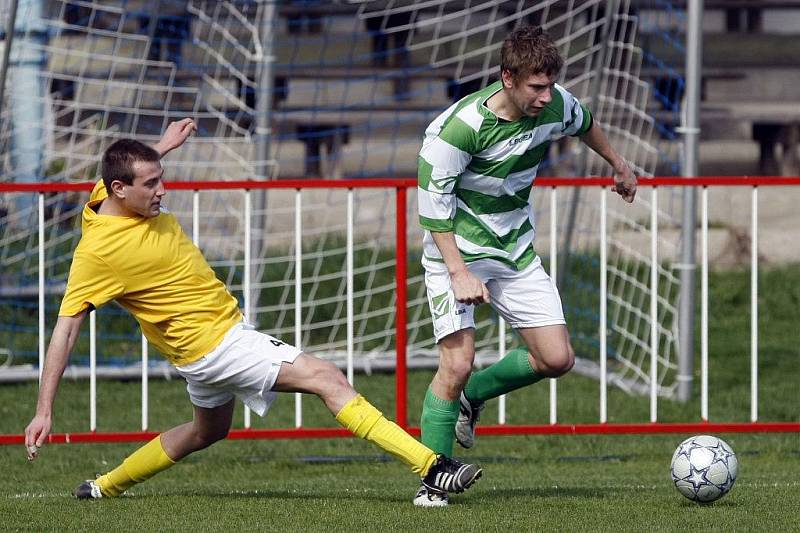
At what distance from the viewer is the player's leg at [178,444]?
18.1ft

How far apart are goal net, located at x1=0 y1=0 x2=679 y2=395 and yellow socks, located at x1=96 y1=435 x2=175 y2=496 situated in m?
3.60

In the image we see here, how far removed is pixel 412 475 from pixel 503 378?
108 centimetres

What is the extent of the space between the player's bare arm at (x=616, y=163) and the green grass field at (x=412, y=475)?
1.23 meters

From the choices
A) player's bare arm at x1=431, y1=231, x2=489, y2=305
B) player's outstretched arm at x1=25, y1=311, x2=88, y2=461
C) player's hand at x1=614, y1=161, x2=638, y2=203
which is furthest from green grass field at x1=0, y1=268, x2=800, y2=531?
player's hand at x1=614, y1=161, x2=638, y2=203

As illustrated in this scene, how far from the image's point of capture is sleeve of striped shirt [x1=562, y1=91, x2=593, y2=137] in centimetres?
562

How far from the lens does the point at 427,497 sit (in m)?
5.45

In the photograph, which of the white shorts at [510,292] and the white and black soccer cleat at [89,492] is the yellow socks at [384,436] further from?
the white and black soccer cleat at [89,492]

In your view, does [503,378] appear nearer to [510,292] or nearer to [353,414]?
[510,292]

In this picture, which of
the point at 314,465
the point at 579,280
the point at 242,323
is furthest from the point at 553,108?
the point at 579,280

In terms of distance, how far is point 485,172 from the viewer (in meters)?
5.49

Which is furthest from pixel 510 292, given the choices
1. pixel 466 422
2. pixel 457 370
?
pixel 466 422

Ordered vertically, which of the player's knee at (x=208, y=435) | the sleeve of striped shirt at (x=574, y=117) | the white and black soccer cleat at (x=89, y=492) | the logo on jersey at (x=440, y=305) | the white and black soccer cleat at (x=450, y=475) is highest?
the sleeve of striped shirt at (x=574, y=117)

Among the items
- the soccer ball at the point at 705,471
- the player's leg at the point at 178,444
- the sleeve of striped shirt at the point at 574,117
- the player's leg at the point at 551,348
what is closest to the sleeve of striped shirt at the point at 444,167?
the sleeve of striped shirt at the point at 574,117

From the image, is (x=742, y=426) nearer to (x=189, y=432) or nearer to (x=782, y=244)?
(x=189, y=432)
